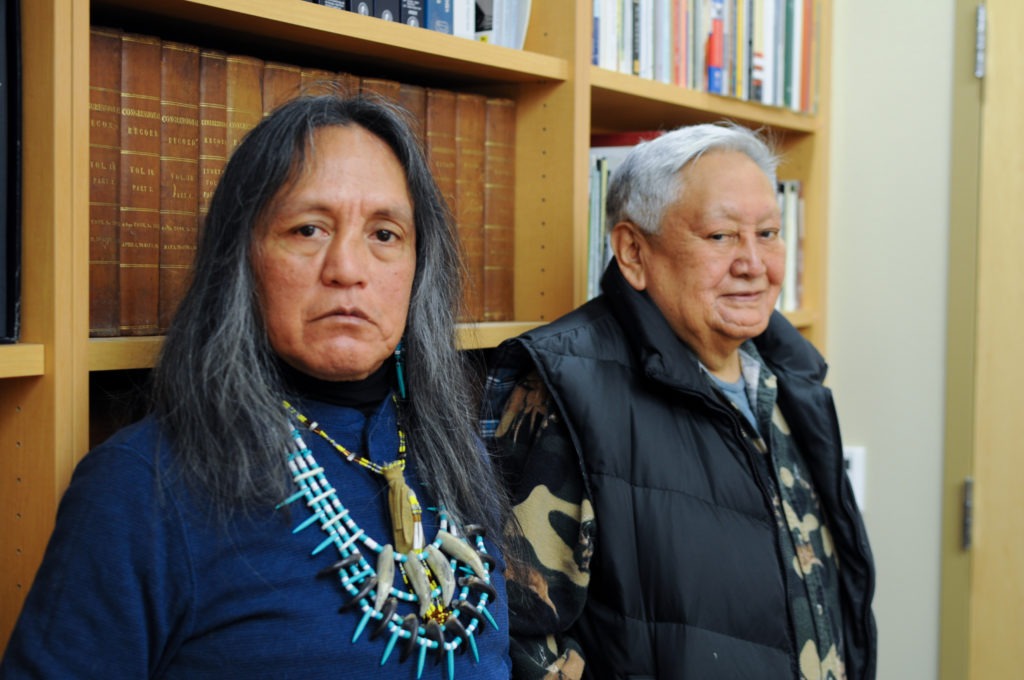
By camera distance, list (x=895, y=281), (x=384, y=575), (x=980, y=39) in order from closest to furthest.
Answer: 1. (x=384, y=575)
2. (x=980, y=39)
3. (x=895, y=281)

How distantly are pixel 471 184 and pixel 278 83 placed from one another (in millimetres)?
381

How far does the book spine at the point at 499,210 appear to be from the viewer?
1694mm

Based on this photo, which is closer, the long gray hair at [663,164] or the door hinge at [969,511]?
the long gray hair at [663,164]

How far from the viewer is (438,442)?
1.22 m

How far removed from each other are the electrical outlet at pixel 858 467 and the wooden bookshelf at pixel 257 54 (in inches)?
28.2

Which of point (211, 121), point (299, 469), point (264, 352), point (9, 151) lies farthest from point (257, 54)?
point (299, 469)

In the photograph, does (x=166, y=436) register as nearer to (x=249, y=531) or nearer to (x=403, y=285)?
(x=249, y=531)

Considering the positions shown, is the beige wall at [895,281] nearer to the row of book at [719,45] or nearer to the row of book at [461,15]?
the row of book at [719,45]

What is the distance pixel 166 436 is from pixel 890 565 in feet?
5.82

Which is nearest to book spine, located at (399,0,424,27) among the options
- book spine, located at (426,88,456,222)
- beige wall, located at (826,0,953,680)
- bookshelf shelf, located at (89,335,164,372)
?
book spine, located at (426,88,456,222)

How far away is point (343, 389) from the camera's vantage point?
1146 millimetres

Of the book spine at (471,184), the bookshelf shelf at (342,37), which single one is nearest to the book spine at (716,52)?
the bookshelf shelf at (342,37)

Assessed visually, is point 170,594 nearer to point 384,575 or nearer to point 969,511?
point 384,575

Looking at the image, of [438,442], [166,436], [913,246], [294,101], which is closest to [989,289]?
[913,246]
